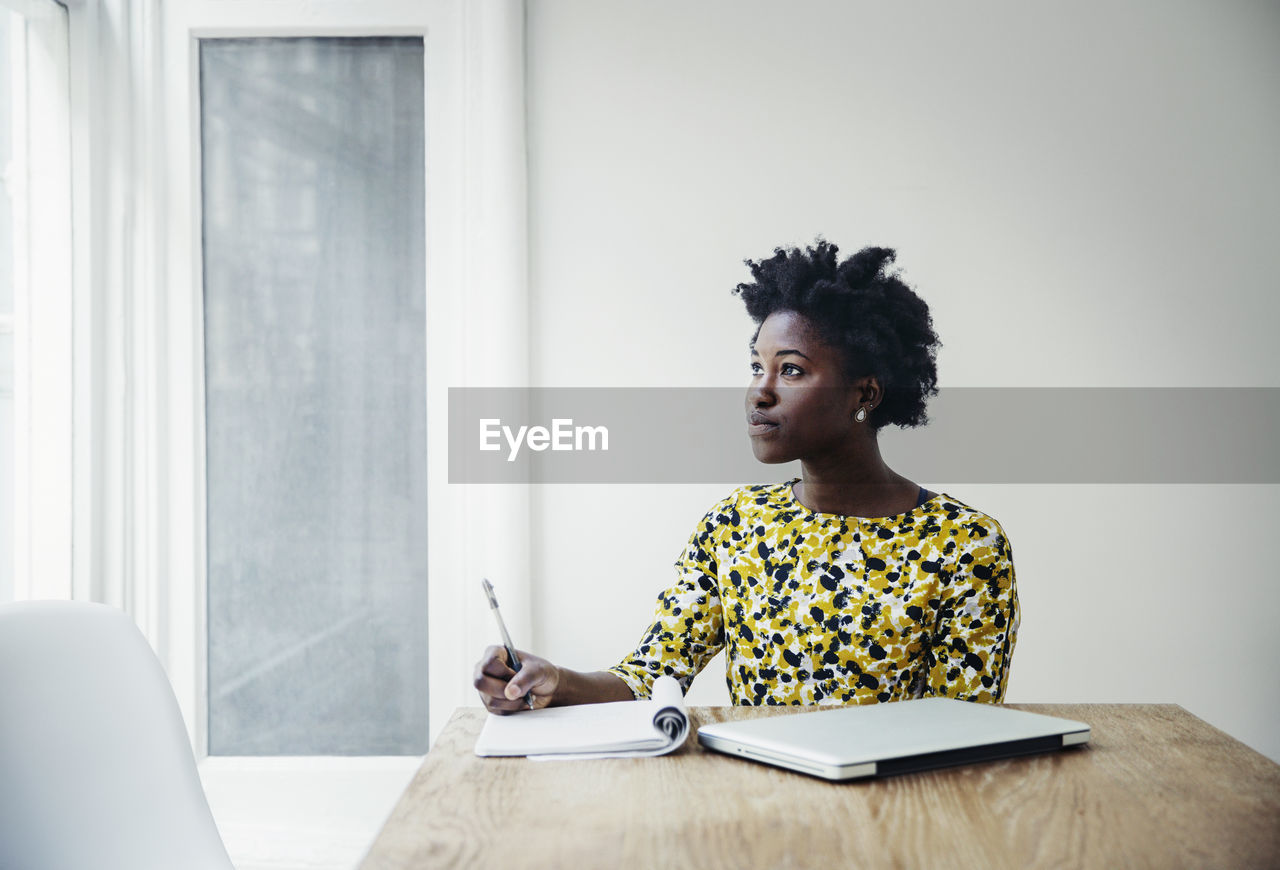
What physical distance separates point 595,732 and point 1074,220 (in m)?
1.86

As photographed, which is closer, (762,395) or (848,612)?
(848,612)

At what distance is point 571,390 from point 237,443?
91 centimetres

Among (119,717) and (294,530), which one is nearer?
(119,717)

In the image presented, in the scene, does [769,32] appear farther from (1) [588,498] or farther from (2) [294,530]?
(2) [294,530]

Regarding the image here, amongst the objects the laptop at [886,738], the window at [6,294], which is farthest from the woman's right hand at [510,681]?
the window at [6,294]

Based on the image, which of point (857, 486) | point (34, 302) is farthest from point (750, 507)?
point (34, 302)

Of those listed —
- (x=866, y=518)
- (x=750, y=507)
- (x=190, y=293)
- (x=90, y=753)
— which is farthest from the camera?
(x=190, y=293)

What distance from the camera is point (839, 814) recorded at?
2.81 ft

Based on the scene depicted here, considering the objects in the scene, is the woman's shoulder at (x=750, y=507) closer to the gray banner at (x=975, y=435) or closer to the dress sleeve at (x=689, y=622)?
the dress sleeve at (x=689, y=622)

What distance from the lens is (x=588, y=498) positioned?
2.40 m

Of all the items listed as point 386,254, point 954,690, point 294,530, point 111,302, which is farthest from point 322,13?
point 954,690

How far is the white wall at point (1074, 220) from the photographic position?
232 cm

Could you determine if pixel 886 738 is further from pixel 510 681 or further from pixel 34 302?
pixel 34 302

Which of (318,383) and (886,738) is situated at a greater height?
(318,383)
